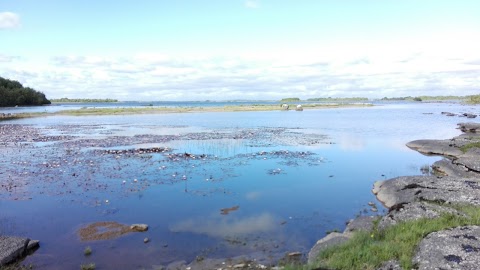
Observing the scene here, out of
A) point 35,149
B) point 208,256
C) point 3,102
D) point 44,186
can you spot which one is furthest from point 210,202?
point 3,102

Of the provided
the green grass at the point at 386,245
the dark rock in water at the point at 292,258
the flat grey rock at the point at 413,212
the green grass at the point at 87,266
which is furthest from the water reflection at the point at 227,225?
the flat grey rock at the point at 413,212

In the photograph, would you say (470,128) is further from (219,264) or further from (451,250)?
(219,264)

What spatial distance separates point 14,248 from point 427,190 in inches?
683

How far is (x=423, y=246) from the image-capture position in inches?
410

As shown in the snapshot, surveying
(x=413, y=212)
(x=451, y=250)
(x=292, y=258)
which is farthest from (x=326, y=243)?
(x=451, y=250)

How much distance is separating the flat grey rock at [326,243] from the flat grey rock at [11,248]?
→ 31.8 ft

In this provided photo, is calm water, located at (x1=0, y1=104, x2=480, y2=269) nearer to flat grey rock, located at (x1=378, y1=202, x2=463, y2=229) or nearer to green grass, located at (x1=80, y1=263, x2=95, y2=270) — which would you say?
green grass, located at (x1=80, y1=263, x2=95, y2=270)

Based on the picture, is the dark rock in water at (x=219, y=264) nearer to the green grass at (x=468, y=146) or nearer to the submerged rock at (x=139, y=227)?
the submerged rock at (x=139, y=227)

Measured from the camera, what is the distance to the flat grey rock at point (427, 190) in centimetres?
1619

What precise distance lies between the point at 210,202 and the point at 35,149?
1029 inches

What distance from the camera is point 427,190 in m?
17.8

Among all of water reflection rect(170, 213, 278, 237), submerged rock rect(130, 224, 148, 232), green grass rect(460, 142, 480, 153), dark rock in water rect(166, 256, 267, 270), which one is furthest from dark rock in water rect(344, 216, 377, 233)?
green grass rect(460, 142, 480, 153)

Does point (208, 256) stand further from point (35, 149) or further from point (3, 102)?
point (3, 102)

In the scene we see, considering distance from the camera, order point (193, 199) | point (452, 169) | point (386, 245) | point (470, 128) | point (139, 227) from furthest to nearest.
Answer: point (470, 128) < point (452, 169) < point (193, 199) < point (139, 227) < point (386, 245)
